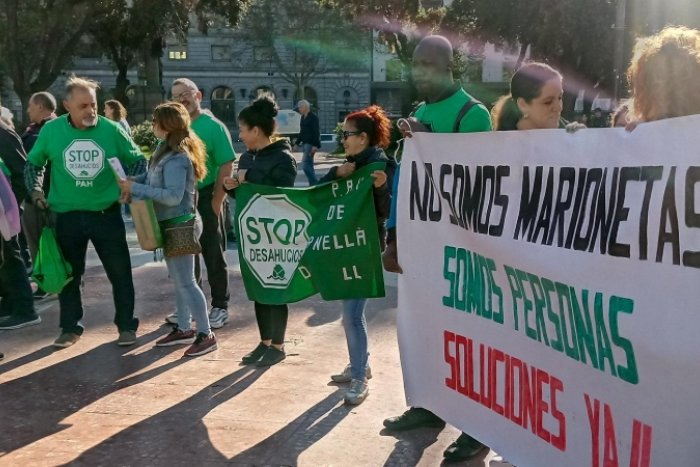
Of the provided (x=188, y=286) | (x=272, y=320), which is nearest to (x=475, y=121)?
(x=272, y=320)

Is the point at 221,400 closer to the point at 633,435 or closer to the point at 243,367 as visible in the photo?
the point at 243,367

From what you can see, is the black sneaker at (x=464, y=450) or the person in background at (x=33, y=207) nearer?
the black sneaker at (x=464, y=450)

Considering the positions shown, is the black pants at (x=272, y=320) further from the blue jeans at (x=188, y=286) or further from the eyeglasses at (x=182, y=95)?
the eyeglasses at (x=182, y=95)

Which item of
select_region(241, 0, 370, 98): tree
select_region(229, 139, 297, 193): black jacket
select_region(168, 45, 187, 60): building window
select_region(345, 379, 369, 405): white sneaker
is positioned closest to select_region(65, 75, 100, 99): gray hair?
select_region(229, 139, 297, 193): black jacket

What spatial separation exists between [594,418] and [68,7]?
25460 mm

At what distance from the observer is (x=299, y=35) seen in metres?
55.8

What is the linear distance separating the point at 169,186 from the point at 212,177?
2.62 feet

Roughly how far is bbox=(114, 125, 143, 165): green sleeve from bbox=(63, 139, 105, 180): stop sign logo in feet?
0.55

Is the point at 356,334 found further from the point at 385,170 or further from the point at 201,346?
the point at 201,346

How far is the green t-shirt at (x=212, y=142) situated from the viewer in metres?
6.18

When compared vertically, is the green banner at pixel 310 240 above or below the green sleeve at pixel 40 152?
below


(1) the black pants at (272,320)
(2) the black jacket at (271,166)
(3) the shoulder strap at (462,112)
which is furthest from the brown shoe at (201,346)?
(3) the shoulder strap at (462,112)

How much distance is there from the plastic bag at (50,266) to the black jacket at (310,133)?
10757mm

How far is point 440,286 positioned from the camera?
12.7 feet
